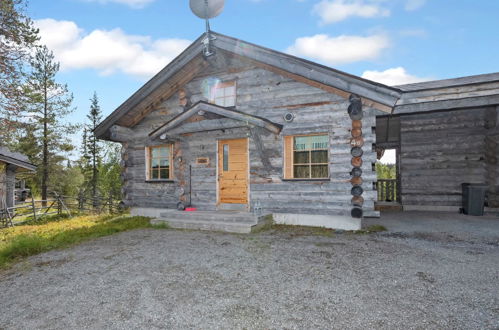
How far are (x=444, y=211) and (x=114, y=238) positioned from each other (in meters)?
11.2

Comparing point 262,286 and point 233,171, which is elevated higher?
point 233,171

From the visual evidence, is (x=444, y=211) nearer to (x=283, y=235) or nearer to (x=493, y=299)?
(x=283, y=235)

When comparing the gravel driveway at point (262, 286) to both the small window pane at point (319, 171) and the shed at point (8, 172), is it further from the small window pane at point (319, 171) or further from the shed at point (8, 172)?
the shed at point (8, 172)

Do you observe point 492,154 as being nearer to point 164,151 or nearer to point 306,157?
point 306,157

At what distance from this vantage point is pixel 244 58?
348 inches

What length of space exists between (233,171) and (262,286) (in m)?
5.53

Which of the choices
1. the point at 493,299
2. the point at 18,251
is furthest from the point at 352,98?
the point at 18,251

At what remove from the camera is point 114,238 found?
23.3 ft

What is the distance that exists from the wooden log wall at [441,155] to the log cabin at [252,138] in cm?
342

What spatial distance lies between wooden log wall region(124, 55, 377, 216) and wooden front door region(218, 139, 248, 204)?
0.79 feet

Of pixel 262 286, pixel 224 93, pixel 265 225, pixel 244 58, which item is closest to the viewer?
pixel 262 286

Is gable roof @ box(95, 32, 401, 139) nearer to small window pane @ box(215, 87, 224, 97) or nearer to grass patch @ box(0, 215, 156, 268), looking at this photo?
small window pane @ box(215, 87, 224, 97)

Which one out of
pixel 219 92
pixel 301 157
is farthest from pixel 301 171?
pixel 219 92

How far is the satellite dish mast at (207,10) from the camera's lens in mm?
8641
